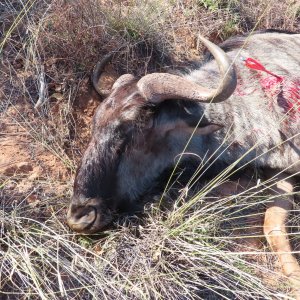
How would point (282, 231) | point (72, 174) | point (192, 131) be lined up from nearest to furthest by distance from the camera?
point (192, 131) < point (282, 231) < point (72, 174)

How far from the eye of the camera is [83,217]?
10.6 feet

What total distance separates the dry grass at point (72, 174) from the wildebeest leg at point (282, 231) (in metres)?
0.09

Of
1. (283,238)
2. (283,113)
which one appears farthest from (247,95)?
(283,238)

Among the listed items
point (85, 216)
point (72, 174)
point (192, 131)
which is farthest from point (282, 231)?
point (72, 174)

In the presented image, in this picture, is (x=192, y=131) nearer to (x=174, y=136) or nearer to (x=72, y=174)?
(x=174, y=136)

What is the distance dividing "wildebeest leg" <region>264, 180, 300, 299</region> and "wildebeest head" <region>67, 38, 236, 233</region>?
92 centimetres

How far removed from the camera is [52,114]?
4.20 metres

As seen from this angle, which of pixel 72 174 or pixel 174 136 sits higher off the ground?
pixel 174 136

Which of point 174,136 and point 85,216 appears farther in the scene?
point 174,136

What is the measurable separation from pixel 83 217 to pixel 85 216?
2 centimetres

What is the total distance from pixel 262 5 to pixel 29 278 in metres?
4.27

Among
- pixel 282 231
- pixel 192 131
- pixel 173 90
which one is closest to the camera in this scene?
pixel 173 90

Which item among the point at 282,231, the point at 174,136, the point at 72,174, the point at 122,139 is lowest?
the point at 282,231

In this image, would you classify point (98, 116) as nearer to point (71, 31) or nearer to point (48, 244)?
point (48, 244)
